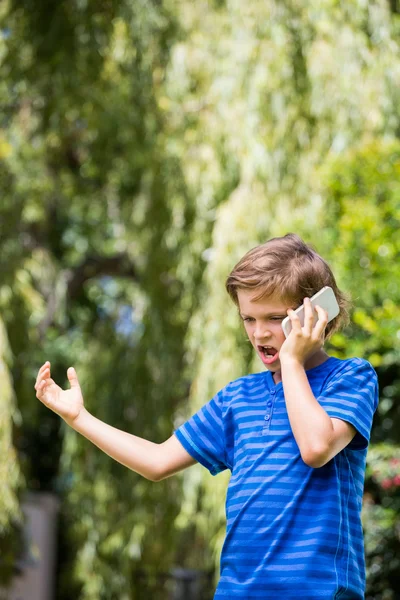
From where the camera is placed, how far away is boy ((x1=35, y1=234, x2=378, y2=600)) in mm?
1439

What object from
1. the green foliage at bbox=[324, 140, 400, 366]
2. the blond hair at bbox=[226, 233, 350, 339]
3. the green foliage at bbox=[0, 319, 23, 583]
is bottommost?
the green foliage at bbox=[0, 319, 23, 583]

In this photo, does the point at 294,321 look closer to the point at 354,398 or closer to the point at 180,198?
the point at 354,398

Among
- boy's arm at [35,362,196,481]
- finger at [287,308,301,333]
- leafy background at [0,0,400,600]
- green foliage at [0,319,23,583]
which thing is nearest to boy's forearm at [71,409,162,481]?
boy's arm at [35,362,196,481]

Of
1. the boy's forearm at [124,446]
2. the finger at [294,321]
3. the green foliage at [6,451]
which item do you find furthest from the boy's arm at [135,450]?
the green foliage at [6,451]

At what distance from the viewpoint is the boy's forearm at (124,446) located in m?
1.67

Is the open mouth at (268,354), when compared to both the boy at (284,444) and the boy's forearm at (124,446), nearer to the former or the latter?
the boy at (284,444)

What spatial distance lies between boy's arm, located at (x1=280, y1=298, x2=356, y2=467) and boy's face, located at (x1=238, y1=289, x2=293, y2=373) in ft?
0.19

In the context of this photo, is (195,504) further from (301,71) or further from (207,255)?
(301,71)

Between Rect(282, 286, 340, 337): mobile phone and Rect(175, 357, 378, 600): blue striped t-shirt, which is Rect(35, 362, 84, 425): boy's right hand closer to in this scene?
Rect(175, 357, 378, 600): blue striped t-shirt

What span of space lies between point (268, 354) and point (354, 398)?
16 centimetres

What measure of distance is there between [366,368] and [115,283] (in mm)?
7427

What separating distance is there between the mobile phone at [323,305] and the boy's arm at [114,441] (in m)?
0.34

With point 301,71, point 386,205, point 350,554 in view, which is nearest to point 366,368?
point 350,554

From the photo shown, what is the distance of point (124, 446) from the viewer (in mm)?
1671
